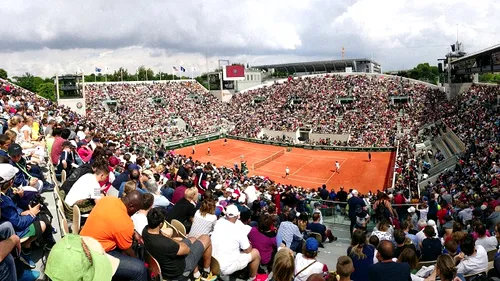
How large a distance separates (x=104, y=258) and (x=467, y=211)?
36.9 ft

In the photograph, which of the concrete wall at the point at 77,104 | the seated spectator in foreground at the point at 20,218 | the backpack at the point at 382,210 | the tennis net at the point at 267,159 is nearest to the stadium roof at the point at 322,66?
the tennis net at the point at 267,159

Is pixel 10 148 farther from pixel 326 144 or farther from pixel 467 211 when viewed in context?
Result: pixel 326 144

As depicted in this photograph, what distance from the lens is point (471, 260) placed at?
6.57 metres

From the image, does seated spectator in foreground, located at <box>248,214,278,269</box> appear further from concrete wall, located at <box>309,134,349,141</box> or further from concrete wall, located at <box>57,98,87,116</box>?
concrete wall, located at <box>57,98,87,116</box>

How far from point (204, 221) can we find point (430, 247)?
16.0 feet

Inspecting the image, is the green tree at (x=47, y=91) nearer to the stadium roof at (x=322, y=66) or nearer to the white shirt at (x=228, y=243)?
the stadium roof at (x=322, y=66)

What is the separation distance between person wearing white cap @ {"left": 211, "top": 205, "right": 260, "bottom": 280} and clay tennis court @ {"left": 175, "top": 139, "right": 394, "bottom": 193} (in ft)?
103

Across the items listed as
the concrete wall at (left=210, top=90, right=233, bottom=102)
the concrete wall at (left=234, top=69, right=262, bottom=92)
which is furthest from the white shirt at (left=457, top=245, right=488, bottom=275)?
the concrete wall at (left=234, top=69, right=262, bottom=92)

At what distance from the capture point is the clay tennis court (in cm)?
3959

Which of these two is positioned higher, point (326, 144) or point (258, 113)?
point (258, 113)

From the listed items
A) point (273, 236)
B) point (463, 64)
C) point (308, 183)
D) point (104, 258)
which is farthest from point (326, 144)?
point (104, 258)

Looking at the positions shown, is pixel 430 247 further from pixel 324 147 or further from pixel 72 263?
pixel 324 147

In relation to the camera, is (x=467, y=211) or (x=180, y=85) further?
(x=180, y=85)

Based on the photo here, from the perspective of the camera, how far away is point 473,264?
6.54 meters
